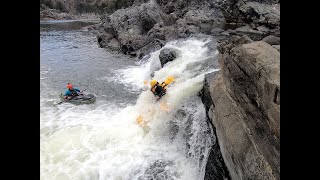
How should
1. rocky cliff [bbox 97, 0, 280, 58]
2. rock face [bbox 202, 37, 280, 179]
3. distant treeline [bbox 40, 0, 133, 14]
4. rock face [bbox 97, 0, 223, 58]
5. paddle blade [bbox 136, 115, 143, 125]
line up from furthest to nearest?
distant treeline [bbox 40, 0, 133, 14], rocky cliff [bbox 97, 0, 280, 58], rock face [bbox 97, 0, 223, 58], paddle blade [bbox 136, 115, 143, 125], rock face [bbox 202, 37, 280, 179]

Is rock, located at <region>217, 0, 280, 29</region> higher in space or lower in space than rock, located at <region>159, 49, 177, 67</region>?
higher

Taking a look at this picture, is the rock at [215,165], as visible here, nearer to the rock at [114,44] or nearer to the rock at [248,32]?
the rock at [248,32]

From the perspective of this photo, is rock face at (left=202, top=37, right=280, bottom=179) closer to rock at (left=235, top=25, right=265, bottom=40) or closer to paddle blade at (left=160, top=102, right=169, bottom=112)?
paddle blade at (left=160, top=102, right=169, bottom=112)

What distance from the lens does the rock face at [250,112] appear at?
184 inches

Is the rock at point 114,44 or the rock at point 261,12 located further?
the rock at point 261,12

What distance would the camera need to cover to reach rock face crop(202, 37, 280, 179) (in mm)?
4676

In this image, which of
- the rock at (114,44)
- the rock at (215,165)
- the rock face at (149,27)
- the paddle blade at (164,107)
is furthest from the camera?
the rock at (114,44)

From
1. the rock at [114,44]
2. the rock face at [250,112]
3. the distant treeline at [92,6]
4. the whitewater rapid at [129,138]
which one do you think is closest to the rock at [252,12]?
the rock at [114,44]

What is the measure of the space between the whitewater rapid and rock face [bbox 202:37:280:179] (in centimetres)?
156

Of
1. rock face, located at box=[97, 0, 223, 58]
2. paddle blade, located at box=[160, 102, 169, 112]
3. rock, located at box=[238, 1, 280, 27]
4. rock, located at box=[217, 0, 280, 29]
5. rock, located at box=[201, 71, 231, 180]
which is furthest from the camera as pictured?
rock, located at box=[217, 0, 280, 29]

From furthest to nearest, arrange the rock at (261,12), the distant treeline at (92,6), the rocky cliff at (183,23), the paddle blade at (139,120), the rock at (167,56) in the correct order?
the distant treeline at (92,6) → the rock at (261,12) → the rocky cliff at (183,23) → the rock at (167,56) → the paddle blade at (139,120)

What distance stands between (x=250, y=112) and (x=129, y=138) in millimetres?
5435

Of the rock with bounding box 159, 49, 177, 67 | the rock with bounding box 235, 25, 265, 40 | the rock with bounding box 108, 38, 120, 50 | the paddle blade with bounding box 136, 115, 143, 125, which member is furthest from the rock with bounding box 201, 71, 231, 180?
the rock with bounding box 108, 38, 120, 50

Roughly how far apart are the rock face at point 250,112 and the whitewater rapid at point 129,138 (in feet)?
5.13
